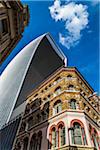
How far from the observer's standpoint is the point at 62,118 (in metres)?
25.1

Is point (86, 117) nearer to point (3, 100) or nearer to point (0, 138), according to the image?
point (0, 138)

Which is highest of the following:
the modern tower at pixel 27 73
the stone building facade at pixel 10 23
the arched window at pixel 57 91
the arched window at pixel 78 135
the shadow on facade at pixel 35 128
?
the modern tower at pixel 27 73

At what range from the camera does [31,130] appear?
101 ft

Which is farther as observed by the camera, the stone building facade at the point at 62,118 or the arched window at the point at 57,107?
the arched window at the point at 57,107

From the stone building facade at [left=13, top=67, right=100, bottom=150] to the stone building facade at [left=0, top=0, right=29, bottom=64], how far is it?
434 inches

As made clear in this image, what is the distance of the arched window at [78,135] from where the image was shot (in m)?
22.3

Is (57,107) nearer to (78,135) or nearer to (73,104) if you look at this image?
(73,104)

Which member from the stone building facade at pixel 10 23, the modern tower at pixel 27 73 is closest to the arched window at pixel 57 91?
the stone building facade at pixel 10 23

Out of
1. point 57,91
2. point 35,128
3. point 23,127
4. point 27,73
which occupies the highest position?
point 27,73

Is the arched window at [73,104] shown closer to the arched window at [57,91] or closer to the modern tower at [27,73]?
the arched window at [57,91]

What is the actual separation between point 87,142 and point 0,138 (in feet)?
147

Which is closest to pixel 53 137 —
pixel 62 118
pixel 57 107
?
pixel 62 118

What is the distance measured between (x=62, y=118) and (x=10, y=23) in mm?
15345

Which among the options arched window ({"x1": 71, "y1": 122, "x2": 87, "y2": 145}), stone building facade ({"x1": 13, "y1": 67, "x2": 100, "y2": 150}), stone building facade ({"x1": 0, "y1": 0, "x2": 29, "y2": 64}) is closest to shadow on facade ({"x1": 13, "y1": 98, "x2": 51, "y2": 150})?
stone building facade ({"x1": 13, "y1": 67, "x2": 100, "y2": 150})
